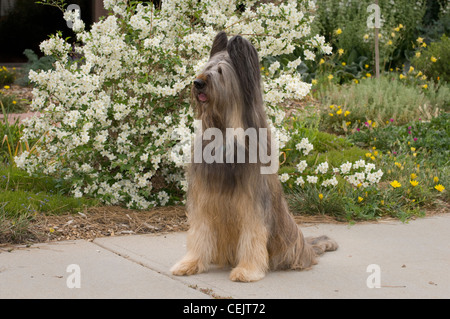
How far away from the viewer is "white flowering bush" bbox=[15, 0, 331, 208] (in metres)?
5.97

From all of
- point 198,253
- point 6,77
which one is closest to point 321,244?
point 198,253

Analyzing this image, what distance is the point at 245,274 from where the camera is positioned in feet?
14.3

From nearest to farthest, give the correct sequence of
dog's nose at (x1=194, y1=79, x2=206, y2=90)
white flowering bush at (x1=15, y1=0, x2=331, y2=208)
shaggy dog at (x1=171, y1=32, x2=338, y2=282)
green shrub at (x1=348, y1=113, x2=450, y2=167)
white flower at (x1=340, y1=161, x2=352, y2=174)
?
dog's nose at (x1=194, y1=79, x2=206, y2=90) → shaggy dog at (x1=171, y1=32, x2=338, y2=282) → white flowering bush at (x1=15, y1=0, x2=331, y2=208) → white flower at (x1=340, y1=161, x2=352, y2=174) → green shrub at (x1=348, y1=113, x2=450, y2=167)

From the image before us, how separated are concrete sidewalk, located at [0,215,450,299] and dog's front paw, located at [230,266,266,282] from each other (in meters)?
0.05

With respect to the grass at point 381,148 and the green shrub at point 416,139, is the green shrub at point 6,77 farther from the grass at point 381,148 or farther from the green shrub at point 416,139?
the green shrub at point 416,139

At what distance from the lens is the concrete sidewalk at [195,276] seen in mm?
4065

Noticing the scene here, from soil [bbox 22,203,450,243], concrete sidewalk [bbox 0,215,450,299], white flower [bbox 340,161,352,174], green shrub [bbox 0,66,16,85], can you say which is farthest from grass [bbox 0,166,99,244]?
green shrub [bbox 0,66,16,85]

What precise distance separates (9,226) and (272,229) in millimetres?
2113

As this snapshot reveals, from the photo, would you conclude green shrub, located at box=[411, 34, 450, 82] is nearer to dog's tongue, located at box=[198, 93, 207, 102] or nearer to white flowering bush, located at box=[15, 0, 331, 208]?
white flowering bush, located at box=[15, 0, 331, 208]

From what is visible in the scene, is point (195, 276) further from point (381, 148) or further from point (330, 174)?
point (381, 148)

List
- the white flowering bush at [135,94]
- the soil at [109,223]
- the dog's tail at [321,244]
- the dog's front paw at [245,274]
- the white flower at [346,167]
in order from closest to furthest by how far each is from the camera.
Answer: the dog's front paw at [245,274] → the dog's tail at [321,244] → the soil at [109,223] → the white flowering bush at [135,94] → the white flower at [346,167]

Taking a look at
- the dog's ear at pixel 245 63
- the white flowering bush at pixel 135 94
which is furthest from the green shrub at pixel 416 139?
the dog's ear at pixel 245 63

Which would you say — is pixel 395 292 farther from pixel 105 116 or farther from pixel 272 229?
pixel 105 116

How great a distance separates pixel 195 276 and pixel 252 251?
43cm
